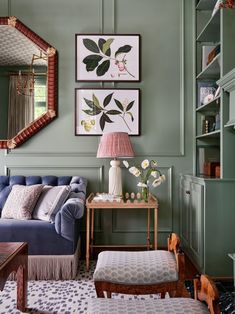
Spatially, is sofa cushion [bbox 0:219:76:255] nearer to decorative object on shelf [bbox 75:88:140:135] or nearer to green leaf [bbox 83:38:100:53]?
decorative object on shelf [bbox 75:88:140:135]

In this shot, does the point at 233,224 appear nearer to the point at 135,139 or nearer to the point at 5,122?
the point at 135,139

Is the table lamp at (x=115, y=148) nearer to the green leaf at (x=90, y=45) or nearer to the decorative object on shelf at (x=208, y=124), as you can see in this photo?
the decorative object on shelf at (x=208, y=124)

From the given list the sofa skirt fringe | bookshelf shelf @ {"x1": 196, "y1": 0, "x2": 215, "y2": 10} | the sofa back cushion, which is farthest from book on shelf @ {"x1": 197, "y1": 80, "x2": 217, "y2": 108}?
the sofa skirt fringe

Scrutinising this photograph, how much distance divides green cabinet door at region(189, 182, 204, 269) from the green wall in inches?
20.9

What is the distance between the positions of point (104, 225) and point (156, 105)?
1455 mm

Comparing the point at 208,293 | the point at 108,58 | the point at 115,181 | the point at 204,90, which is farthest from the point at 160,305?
the point at 108,58

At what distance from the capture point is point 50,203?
2469 mm

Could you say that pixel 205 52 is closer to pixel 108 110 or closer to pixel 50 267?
pixel 108 110

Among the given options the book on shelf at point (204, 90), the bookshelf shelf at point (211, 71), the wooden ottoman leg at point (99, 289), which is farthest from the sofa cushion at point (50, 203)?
the bookshelf shelf at point (211, 71)

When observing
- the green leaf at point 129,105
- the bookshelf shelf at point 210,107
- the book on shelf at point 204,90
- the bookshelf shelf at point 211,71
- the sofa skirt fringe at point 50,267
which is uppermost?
the bookshelf shelf at point 211,71

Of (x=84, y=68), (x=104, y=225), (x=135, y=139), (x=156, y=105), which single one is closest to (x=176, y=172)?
(x=135, y=139)

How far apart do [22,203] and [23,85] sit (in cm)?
135

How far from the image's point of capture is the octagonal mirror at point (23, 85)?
304cm

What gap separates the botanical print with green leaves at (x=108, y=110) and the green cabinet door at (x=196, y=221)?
103 centimetres
